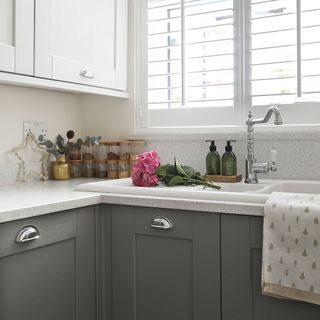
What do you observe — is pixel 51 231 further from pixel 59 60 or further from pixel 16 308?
pixel 59 60

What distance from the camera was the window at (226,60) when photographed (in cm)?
199

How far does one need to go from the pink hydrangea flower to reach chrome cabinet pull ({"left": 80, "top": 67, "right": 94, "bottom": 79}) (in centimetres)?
52

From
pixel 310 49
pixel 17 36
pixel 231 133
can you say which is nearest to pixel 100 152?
pixel 231 133

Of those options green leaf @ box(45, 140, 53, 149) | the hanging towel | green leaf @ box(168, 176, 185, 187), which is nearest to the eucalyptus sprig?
green leaf @ box(168, 176, 185, 187)

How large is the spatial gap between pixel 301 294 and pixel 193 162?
1062 millimetres

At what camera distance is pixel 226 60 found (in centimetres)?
218

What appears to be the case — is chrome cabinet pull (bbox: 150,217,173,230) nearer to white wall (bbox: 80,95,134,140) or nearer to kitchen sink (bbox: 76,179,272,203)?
kitchen sink (bbox: 76,179,272,203)

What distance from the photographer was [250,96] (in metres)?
2.13

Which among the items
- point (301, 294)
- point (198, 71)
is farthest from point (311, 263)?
point (198, 71)

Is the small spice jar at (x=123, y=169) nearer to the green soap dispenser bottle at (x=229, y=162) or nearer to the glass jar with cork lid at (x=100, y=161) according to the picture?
the glass jar with cork lid at (x=100, y=161)

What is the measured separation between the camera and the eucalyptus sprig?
1812 mm

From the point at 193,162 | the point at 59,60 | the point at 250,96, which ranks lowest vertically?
the point at 193,162

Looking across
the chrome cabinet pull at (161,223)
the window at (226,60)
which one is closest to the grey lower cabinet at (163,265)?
the chrome cabinet pull at (161,223)

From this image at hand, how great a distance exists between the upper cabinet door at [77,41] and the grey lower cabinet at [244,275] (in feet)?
3.30
